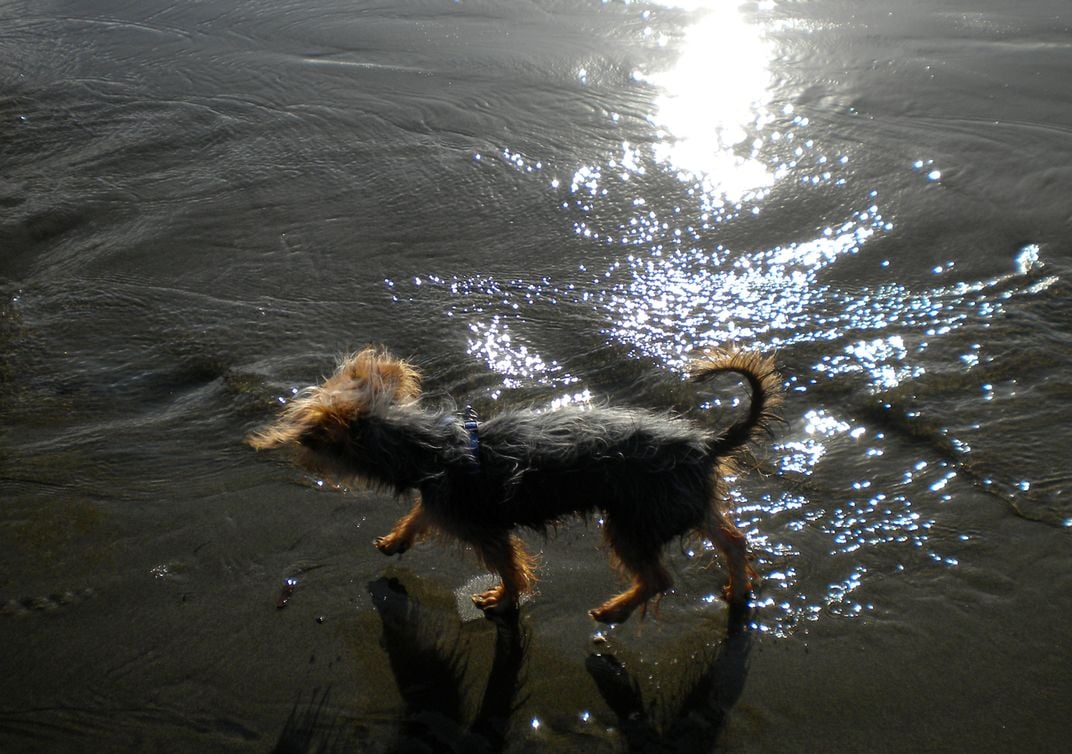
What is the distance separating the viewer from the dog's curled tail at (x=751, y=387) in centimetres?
358

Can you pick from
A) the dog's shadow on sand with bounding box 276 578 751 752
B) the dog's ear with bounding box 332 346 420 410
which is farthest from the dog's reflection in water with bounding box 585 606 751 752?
the dog's ear with bounding box 332 346 420 410

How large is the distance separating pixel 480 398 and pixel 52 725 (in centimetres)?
263

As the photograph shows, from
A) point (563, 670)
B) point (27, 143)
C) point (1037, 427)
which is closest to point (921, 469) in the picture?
point (1037, 427)

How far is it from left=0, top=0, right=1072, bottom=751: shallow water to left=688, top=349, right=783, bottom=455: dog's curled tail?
0.68 metres

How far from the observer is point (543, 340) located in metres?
5.44

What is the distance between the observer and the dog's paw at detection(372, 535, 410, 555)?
401 centimetres

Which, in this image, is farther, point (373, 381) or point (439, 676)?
point (373, 381)

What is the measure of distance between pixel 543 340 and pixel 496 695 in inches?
97.5

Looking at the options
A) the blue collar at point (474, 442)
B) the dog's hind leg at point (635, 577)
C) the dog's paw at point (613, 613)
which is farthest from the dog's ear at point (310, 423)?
the dog's paw at point (613, 613)

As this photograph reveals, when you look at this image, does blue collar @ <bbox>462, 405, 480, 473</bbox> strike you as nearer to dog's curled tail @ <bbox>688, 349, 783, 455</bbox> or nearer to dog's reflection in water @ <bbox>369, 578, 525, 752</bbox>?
dog's reflection in water @ <bbox>369, 578, 525, 752</bbox>

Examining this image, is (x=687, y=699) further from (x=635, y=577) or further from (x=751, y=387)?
(x=751, y=387)

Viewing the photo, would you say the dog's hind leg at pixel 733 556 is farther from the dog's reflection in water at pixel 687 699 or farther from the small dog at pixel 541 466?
the dog's reflection in water at pixel 687 699

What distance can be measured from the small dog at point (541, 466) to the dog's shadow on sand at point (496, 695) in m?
0.23

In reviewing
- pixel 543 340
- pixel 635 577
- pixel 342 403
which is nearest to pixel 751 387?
pixel 635 577
